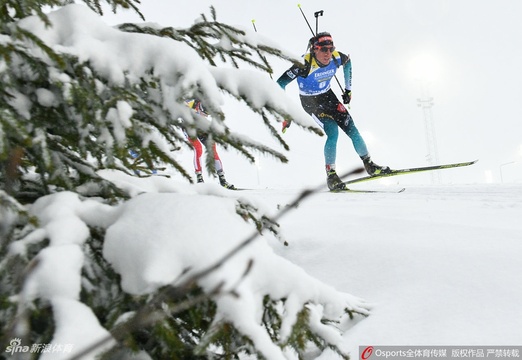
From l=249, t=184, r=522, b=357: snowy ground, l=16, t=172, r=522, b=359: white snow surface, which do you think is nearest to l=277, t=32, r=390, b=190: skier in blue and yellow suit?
l=249, t=184, r=522, b=357: snowy ground

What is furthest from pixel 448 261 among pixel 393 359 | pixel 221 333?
pixel 221 333

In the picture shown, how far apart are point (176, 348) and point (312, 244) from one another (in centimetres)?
193

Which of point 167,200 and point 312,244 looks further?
point 312,244

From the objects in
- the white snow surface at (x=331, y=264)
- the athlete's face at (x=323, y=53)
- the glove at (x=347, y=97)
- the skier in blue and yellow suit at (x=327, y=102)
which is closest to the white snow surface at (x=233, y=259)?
the white snow surface at (x=331, y=264)

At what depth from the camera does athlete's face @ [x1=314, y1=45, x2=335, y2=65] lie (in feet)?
24.0

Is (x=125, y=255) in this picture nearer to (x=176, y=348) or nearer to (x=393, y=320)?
(x=176, y=348)

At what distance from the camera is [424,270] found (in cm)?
216

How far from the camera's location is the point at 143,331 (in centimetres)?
127

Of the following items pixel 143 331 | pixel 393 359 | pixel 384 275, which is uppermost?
pixel 143 331

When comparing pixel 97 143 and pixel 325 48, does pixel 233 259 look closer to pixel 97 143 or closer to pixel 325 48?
pixel 97 143

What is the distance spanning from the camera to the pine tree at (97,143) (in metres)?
1.02

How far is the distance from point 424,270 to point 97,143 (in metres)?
1.78

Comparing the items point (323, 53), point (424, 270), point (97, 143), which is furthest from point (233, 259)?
point (323, 53)

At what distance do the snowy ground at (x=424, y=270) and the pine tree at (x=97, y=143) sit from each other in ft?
2.06
